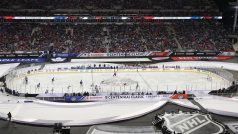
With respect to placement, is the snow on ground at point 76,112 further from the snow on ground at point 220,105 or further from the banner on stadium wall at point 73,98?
the snow on ground at point 220,105

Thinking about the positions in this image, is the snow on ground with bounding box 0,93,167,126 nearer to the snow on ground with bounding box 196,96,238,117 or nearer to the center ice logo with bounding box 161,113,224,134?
the center ice logo with bounding box 161,113,224,134

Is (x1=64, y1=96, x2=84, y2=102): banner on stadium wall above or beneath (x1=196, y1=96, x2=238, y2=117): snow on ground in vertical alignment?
above

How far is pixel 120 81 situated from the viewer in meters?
39.6

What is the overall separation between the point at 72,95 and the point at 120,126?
888cm

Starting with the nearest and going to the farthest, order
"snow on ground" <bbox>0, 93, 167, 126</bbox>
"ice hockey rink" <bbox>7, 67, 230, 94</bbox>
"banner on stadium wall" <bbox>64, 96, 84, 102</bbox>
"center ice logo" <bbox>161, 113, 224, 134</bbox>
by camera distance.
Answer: "center ice logo" <bbox>161, 113, 224, 134</bbox> < "snow on ground" <bbox>0, 93, 167, 126</bbox> < "banner on stadium wall" <bbox>64, 96, 84, 102</bbox> < "ice hockey rink" <bbox>7, 67, 230, 94</bbox>

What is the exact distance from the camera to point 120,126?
22.7m

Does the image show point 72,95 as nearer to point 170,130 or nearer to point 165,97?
point 165,97

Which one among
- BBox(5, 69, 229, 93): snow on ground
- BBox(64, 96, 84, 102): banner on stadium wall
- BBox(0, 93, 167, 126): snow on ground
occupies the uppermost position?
BBox(5, 69, 229, 93): snow on ground

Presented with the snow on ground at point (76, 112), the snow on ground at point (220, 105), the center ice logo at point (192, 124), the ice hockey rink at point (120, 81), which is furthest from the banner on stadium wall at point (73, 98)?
the snow on ground at point (220, 105)

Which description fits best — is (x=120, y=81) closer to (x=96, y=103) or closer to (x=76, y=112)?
(x=96, y=103)

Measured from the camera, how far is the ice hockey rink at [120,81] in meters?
36.1

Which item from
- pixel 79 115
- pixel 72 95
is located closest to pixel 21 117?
pixel 79 115

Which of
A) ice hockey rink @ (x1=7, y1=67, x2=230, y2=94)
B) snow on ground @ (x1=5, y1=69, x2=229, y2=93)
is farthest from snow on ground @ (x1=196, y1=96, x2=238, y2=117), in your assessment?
snow on ground @ (x1=5, y1=69, x2=229, y2=93)

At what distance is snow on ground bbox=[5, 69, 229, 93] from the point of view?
36.1 m
